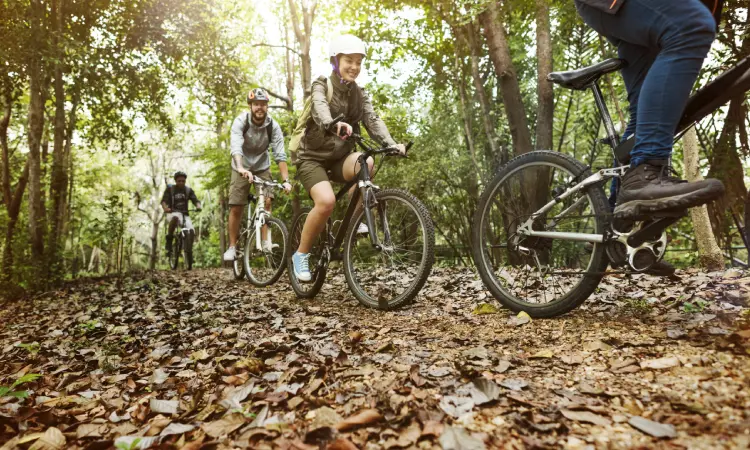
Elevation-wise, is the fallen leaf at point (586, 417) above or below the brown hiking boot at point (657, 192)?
below

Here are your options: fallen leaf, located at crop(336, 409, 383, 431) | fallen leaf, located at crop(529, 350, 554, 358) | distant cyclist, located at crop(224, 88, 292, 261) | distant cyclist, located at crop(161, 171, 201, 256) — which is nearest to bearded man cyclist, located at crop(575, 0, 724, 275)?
fallen leaf, located at crop(529, 350, 554, 358)

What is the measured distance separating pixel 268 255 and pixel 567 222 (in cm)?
404

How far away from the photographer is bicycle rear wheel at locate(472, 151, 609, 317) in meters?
2.49

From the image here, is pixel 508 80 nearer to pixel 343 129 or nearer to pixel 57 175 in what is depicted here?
pixel 343 129

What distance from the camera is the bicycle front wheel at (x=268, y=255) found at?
5488 millimetres

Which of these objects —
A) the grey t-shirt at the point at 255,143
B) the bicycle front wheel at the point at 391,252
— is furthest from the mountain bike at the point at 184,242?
the bicycle front wheel at the point at 391,252

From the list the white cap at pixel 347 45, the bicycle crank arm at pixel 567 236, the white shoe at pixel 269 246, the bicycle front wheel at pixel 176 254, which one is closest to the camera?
the bicycle crank arm at pixel 567 236

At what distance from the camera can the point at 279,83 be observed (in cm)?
2070

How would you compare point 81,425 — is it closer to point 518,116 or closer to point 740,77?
point 740,77

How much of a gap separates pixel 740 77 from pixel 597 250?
1.01 meters

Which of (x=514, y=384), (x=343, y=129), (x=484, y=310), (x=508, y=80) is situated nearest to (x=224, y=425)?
(x=514, y=384)

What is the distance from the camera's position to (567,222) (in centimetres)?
265

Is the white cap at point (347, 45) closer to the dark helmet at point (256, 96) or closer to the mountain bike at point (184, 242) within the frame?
the dark helmet at point (256, 96)

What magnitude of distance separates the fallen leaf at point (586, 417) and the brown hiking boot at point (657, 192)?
1.12 metres
